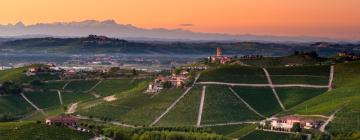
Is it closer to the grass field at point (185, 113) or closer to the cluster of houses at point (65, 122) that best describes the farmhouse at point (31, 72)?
the grass field at point (185, 113)

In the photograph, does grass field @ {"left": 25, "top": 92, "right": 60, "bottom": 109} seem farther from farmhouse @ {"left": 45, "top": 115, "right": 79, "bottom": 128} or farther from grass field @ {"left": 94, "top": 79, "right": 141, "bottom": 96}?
farmhouse @ {"left": 45, "top": 115, "right": 79, "bottom": 128}

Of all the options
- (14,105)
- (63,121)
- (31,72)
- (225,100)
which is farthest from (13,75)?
(225,100)

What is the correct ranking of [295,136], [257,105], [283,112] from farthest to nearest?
[257,105]
[283,112]
[295,136]

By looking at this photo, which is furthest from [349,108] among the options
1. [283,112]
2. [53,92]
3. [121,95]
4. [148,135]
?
[53,92]

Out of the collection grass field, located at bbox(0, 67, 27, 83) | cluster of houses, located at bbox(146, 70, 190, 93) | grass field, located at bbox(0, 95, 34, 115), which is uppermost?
cluster of houses, located at bbox(146, 70, 190, 93)

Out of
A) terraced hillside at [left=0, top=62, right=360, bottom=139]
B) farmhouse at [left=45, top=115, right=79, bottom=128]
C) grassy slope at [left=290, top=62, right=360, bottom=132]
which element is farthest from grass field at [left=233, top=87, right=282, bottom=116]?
farmhouse at [left=45, top=115, right=79, bottom=128]

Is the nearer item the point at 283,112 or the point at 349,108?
the point at 349,108

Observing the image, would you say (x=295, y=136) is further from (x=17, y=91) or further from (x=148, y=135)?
(x=17, y=91)
